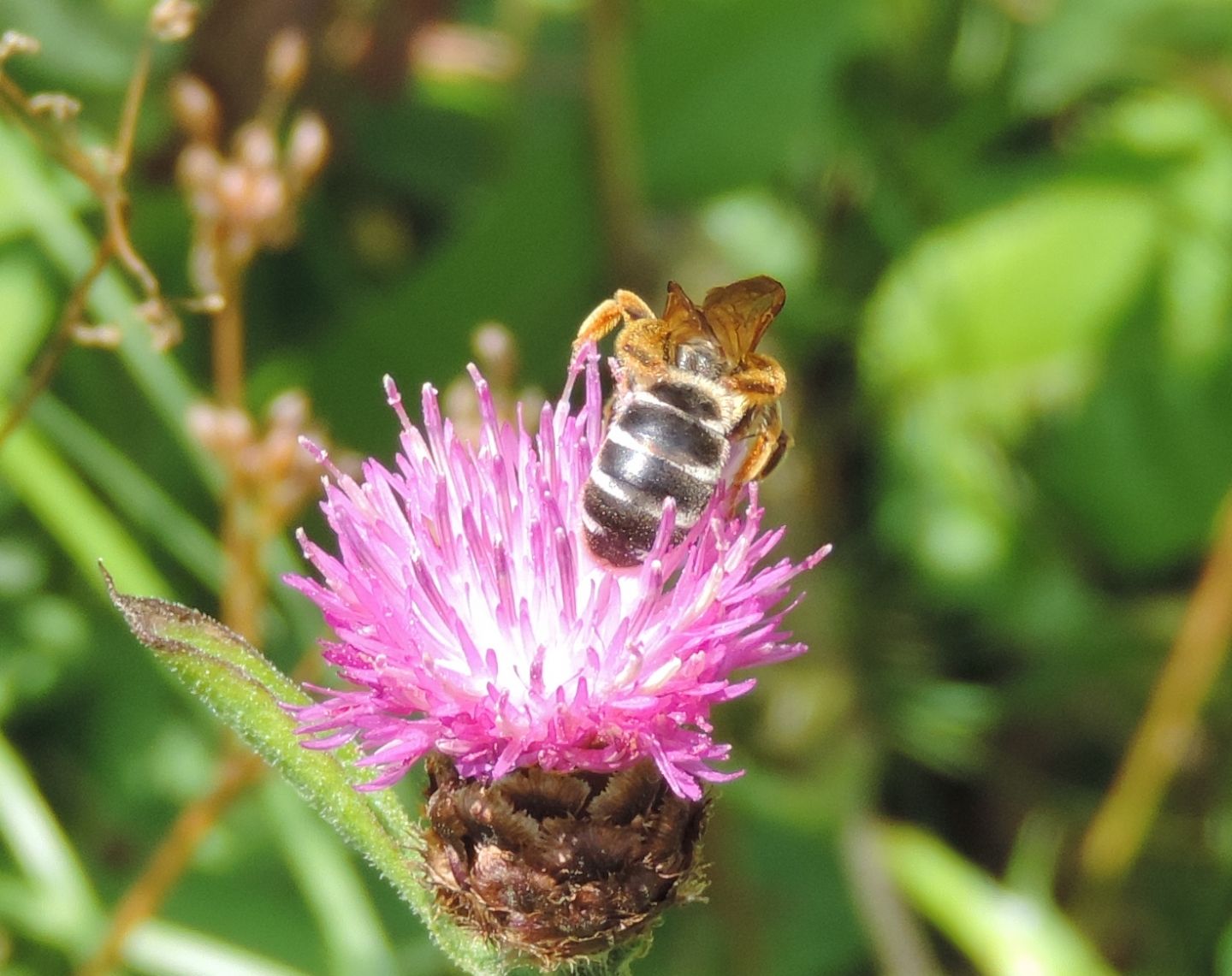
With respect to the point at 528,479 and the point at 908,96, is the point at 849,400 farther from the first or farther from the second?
the point at 528,479

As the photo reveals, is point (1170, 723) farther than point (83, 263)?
Yes

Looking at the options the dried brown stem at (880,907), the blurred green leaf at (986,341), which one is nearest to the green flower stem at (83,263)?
the dried brown stem at (880,907)

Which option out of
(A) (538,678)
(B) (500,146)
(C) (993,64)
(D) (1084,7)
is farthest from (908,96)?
(A) (538,678)

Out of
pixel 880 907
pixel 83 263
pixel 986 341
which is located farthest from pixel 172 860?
pixel 986 341

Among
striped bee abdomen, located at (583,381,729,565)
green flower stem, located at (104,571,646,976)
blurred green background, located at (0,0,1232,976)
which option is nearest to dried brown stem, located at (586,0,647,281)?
blurred green background, located at (0,0,1232,976)

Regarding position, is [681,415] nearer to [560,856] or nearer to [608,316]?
[608,316]

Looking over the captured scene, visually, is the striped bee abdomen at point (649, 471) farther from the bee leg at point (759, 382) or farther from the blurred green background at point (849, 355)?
the blurred green background at point (849, 355)
